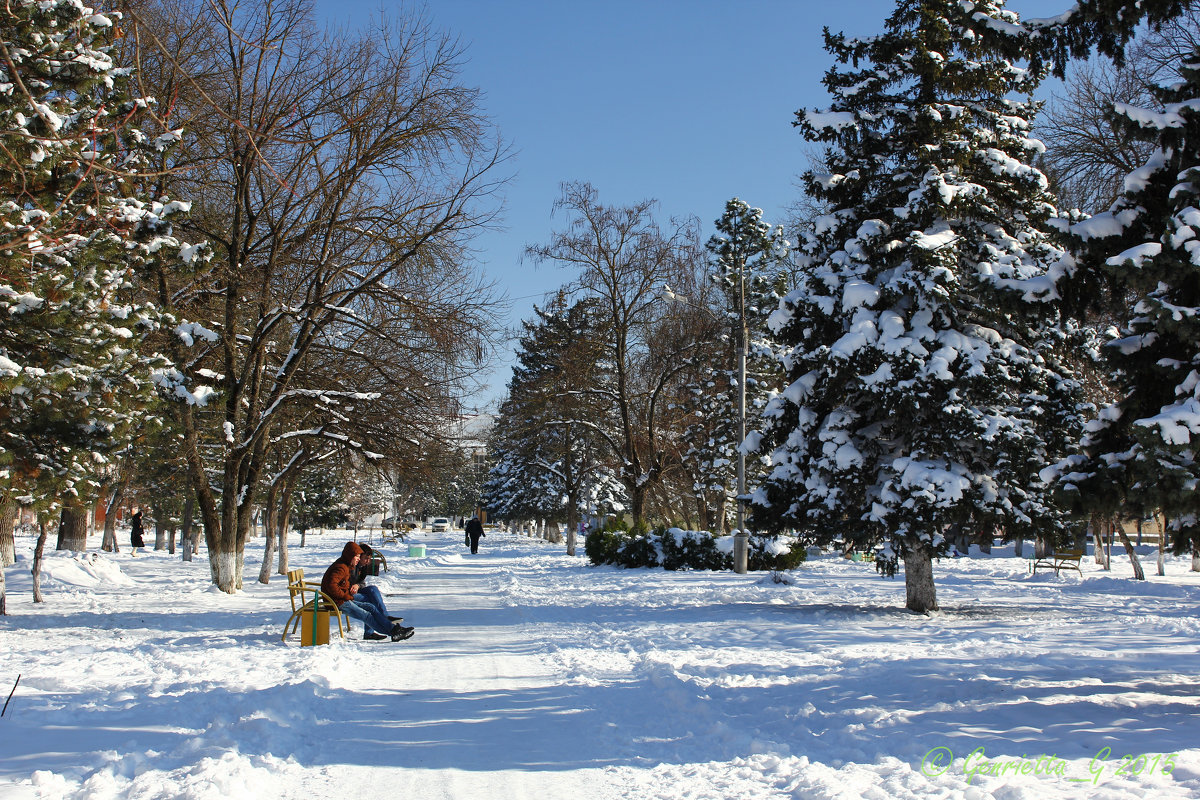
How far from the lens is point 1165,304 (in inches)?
248

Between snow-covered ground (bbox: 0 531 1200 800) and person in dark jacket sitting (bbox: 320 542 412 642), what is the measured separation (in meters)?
0.37

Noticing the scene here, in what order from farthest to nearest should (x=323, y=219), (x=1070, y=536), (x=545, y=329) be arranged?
(x=545, y=329) < (x=323, y=219) < (x=1070, y=536)

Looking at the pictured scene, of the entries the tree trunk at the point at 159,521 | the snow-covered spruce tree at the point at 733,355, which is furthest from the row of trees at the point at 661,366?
the tree trunk at the point at 159,521

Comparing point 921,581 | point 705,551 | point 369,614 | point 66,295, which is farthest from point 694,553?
point 66,295

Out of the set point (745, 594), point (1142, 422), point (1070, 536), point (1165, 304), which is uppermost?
point (1165, 304)

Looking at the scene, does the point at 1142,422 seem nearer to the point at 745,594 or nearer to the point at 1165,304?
the point at 1165,304

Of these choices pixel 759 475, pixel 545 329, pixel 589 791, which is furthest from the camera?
pixel 545 329

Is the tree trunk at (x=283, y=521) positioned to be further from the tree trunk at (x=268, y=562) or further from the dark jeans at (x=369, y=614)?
the dark jeans at (x=369, y=614)

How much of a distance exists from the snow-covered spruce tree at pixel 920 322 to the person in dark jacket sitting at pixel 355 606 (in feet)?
22.7

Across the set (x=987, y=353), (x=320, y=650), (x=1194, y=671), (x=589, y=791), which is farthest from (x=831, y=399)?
(x=589, y=791)

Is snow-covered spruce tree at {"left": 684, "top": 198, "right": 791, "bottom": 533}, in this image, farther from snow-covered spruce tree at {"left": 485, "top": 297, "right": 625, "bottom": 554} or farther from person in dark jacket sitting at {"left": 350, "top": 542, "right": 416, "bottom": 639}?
person in dark jacket sitting at {"left": 350, "top": 542, "right": 416, "bottom": 639}

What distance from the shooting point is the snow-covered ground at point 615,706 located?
5.15m

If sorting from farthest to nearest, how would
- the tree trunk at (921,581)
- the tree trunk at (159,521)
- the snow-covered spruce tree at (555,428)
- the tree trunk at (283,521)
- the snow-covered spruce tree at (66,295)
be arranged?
1. the tree trunk at (159,521)
2. the snow-covered spruce tree at (555,428)
3. the tree trunk at (283,521)
4. the tree trunk at (921,581)
5. the snow-covered spruce tree at (66,295)

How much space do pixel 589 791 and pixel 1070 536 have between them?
1156 centimetres
